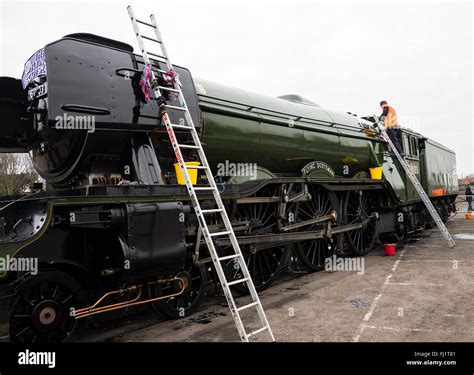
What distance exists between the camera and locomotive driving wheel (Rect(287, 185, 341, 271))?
7.11 meters

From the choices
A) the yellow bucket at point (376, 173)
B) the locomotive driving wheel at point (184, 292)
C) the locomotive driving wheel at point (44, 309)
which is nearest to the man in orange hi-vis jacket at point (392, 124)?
the yellow bucket at point (376, 173)

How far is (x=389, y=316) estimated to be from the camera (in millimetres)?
4547

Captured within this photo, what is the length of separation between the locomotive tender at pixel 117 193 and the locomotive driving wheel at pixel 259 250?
3 centimetres

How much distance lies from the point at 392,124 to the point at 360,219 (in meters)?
3.46

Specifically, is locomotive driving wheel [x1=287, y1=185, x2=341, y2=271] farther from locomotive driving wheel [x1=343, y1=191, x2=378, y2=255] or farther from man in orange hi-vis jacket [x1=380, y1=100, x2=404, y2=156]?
man in orange hi-vis jacket [x1=380, y1=100, x2=404, y2=156]

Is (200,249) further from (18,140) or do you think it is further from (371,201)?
(371,201)

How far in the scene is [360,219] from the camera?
28.1 feet

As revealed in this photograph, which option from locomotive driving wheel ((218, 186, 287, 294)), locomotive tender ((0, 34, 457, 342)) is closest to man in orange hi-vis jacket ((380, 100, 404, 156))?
locomotive tender ((0, 34, 457, 342))

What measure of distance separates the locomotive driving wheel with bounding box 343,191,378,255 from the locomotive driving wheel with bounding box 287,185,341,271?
63 cm

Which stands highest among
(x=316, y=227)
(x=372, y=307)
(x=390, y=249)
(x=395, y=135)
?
(x=395, y=135)

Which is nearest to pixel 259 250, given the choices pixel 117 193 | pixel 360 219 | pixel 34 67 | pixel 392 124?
pixel 117 193

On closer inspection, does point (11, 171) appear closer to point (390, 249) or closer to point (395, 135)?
point (395, 135)

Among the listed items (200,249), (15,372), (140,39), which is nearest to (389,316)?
(200,249)

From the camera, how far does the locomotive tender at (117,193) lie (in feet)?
11.9
